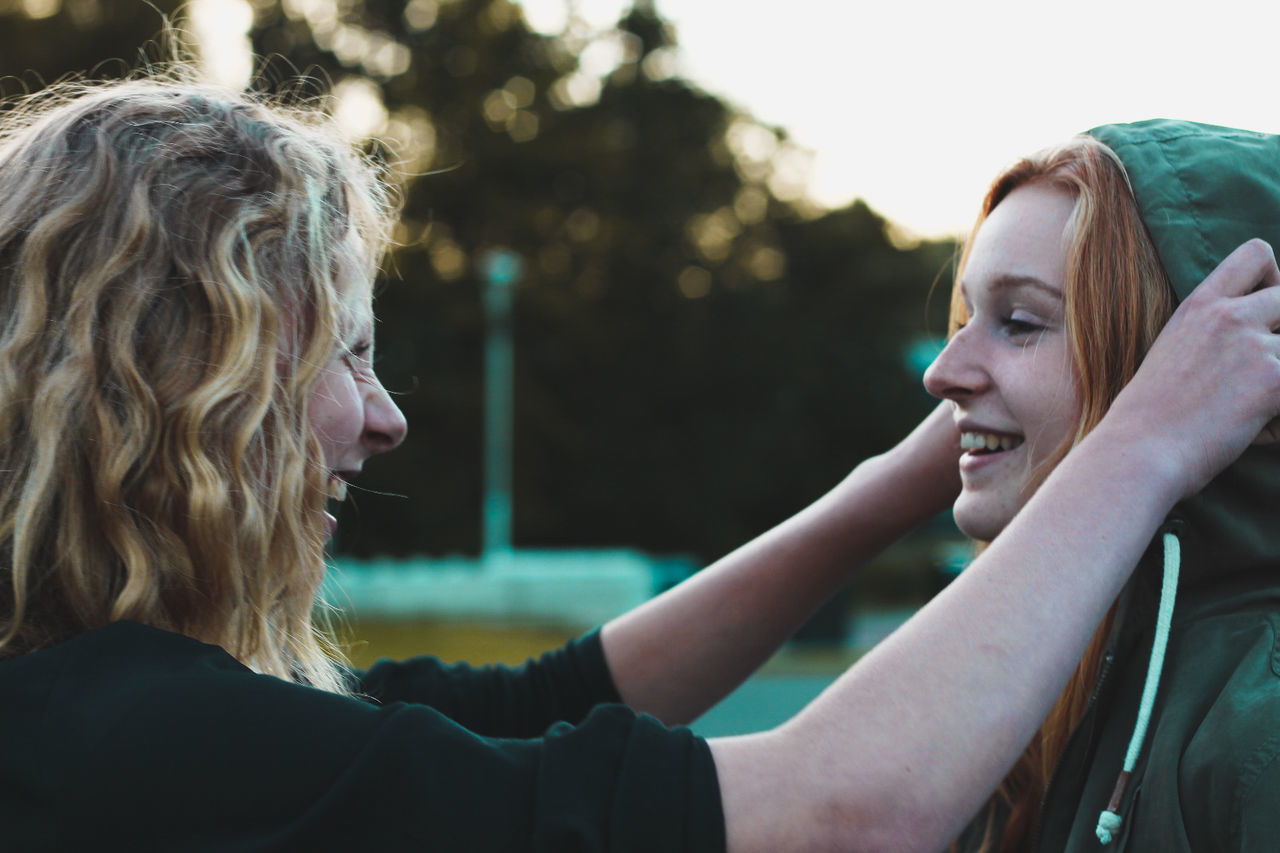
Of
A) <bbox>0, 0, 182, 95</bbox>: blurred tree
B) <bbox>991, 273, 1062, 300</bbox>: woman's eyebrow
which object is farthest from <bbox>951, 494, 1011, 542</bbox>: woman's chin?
<bbox>0, 0, 182, 95</bbox>: blurred tree

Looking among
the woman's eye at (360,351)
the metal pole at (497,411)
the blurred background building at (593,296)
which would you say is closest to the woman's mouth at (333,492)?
the woman's eye at (360,351)

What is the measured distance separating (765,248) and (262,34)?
14.1 meters

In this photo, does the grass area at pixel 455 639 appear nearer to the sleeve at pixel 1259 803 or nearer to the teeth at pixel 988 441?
the teeth at pixel 988 441

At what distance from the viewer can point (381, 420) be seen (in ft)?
7.11

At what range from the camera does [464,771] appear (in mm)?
1590

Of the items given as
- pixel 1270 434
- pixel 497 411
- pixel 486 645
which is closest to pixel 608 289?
pixel 497 411

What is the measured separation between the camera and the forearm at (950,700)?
1.54 meters

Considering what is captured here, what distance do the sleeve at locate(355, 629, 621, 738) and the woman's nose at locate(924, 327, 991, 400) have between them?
3.13 feet

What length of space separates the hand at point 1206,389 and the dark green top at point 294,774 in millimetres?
751

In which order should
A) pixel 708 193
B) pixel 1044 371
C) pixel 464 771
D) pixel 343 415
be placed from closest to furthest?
pixel 464 771, pixel 343 415, pixel 1044 371, pixel 708 193

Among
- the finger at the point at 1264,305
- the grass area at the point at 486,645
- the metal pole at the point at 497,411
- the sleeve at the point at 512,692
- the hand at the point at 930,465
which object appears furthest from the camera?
the metal pole at the point at 497,411

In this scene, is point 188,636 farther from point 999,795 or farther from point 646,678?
point 999,795

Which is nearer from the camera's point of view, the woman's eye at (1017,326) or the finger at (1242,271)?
the finger at (1242,271)

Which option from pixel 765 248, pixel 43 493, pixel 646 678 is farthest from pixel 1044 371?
pixel 765 248
